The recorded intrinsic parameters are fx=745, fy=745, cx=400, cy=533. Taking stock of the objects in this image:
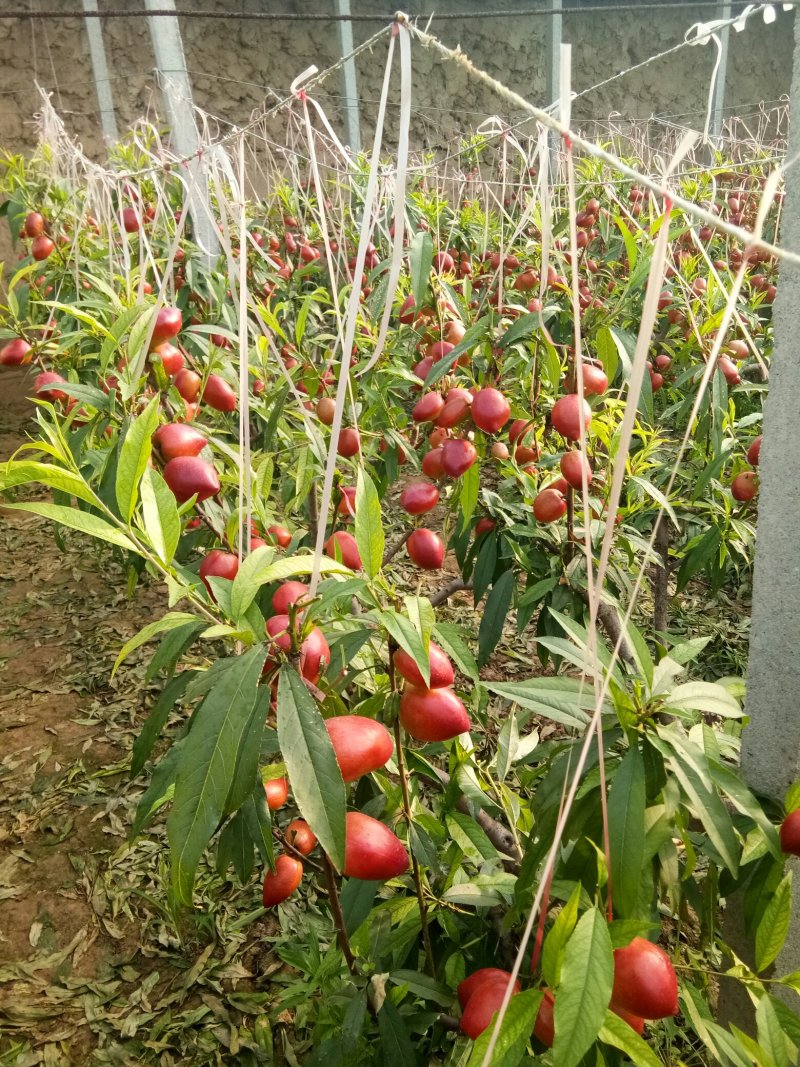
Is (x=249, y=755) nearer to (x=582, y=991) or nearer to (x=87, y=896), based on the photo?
(x=582, y=991)

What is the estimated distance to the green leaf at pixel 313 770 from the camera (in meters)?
0.48

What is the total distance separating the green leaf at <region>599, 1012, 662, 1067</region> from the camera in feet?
1.63

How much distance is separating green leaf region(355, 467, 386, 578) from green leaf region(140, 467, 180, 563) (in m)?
0.16

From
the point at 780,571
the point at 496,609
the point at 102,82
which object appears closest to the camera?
the point at 780,571

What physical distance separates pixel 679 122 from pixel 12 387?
357 inches

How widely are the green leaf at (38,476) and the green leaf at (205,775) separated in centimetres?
22

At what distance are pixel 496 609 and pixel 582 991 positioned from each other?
2.91 feet

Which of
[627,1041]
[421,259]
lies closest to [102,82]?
[421,259]

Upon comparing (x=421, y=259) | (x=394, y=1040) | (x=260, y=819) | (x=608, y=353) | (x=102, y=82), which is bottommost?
(x=394, y=1040)

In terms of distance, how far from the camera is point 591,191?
3291mm

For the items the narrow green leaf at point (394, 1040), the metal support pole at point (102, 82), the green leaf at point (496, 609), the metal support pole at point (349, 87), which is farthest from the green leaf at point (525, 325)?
the metal support pole at point (349, 87)

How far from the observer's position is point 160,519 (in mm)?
643

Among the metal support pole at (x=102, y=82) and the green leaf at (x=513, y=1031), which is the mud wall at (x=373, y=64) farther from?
the green leaf at (x=513, y=1031)

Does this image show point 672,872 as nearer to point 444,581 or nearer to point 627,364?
point 627,364
